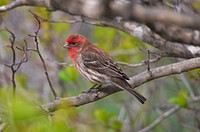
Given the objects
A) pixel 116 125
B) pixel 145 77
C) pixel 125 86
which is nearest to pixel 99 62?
pixel 116 125

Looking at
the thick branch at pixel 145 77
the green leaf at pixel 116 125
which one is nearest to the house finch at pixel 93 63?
the green leaf at pixel 116 125

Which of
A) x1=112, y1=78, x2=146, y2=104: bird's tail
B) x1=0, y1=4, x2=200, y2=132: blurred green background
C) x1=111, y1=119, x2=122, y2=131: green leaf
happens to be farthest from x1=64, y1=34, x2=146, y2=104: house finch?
x1=111, y1=119, x2=122, y2=131: green leaf

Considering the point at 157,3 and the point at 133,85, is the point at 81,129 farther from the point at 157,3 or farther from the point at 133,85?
the point at 157,3

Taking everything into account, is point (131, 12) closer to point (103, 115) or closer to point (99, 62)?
point (103, 115)

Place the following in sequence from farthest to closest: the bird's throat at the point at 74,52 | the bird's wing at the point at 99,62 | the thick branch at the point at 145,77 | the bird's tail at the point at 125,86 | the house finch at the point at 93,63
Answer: the bird's throat at the point at 74,52, the bird's wing at the point at 99,62, the house finch at the point at 93,63, the bird's tail at the point at 125,86, the thick branch at the point at 145,77

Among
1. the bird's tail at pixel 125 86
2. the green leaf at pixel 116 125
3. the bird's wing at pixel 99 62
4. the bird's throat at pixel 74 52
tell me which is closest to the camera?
the bird's tail at pixel 125 86

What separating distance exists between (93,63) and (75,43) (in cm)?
39

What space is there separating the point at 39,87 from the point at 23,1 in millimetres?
4715

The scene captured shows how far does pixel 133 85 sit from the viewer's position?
18.7ft

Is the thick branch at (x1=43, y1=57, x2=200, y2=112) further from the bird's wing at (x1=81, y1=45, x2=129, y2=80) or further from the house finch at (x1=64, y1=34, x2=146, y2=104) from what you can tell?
the bird's wing at (x1=81, y1=45, x2=129, y2=80)

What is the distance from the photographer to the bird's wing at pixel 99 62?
707 centimetres

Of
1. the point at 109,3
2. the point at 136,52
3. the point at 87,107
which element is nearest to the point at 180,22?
the point at 109,3

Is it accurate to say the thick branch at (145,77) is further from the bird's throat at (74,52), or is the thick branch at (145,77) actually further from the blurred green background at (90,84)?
the bird's throat at (74,52)

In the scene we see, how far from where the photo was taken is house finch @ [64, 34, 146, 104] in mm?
6934
